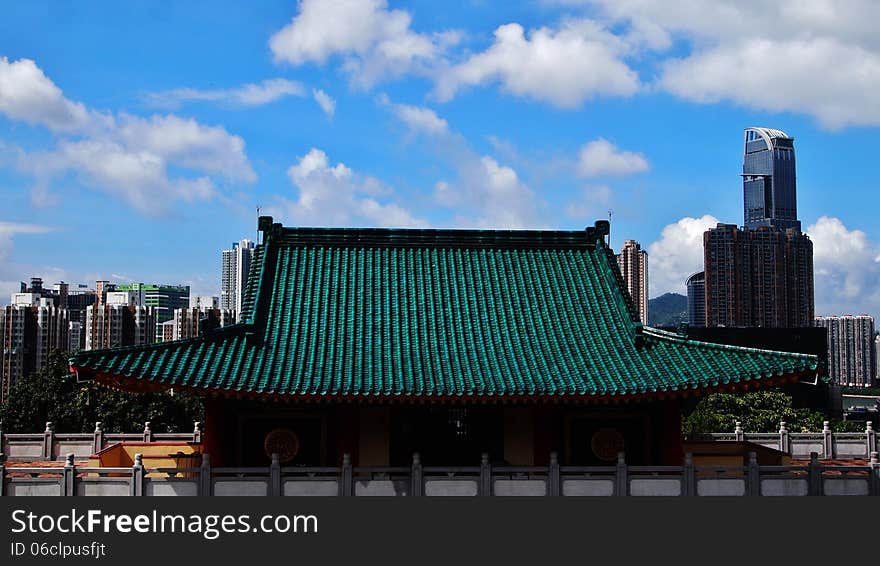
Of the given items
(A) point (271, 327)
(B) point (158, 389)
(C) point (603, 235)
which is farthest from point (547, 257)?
(B) point (158, 389)

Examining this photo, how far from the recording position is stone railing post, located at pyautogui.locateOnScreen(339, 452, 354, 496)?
752 inches

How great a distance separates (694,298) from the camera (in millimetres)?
175625

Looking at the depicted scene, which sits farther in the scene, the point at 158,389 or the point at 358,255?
the point at 358,255

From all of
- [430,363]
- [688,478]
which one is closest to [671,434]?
[688,478]

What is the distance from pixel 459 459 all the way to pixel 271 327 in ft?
19.3

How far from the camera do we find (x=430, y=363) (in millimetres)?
20141

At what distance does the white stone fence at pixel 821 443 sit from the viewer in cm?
2994

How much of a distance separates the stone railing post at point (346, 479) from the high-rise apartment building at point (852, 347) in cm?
17240

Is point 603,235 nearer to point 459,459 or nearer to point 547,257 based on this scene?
point 547,257

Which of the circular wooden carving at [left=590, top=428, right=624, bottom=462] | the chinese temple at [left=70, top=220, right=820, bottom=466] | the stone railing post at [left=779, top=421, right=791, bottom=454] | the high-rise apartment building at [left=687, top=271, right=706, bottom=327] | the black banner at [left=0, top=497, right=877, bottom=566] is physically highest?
the high-rise apartment building at [left=687, top=271, right=706, bottom=327]

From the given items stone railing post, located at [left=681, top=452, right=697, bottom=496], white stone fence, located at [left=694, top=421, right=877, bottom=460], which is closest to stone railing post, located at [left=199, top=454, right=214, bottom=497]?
stone railing post, located at [left=681, top=452, right=697, bottom=496]

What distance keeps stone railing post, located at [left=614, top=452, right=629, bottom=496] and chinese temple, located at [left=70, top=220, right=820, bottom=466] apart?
140 centimetres

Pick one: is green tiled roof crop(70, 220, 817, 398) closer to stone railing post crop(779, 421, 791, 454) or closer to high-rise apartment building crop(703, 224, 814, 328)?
stone railing post crop(779, 421, 791, 454)

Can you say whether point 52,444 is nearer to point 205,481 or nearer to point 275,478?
point 205,481
